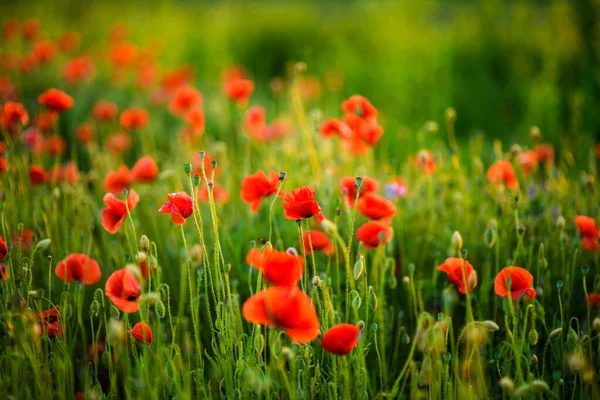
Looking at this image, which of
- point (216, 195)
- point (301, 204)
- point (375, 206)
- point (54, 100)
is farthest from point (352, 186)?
point (54, 100)

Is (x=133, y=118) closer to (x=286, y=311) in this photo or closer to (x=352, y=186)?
(x=352, y=186)

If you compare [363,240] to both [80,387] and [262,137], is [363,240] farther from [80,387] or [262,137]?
[262,137]

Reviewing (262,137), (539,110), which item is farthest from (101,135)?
(539,110)

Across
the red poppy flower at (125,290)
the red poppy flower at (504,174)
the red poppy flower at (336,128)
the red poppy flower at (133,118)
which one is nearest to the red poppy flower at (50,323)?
the red poppy flower at (125,290)

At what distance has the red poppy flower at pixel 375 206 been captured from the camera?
1441mm

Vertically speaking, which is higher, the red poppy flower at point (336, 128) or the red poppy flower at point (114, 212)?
the red poppy flower at point (336, 128)

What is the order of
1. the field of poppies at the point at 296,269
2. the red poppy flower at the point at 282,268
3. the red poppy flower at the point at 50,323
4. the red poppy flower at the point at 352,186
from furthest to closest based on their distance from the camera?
1. the red poppy flower at the point at 352,186
2. the red poppy flower at the point at 50,323
3. the field of poppies at the point at 296,269
4. the red poppy flower at the point at 282,268

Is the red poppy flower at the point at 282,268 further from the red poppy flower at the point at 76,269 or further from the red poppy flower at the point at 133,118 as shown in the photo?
the red poppy flower at the point at 133,118

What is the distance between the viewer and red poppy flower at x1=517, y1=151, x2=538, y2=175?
202cm

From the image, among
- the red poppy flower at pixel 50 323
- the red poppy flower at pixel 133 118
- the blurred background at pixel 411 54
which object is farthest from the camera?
→ the blurred background at pixel 411 54

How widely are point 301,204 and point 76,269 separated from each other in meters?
0.66

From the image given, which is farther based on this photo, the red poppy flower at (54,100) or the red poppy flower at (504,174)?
the red poppy flower at (54,100)

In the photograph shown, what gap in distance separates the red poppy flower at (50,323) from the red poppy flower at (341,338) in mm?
702

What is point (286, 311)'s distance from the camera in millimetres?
1024
